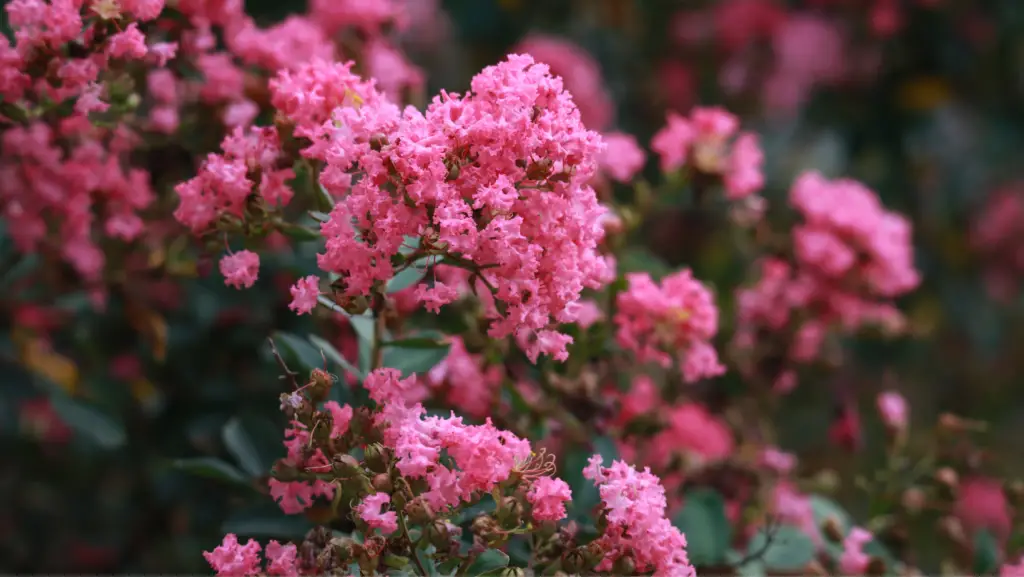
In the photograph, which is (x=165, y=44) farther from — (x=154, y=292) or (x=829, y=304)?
(x=829, y=304)

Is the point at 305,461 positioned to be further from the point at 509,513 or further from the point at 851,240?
the point at 851,240

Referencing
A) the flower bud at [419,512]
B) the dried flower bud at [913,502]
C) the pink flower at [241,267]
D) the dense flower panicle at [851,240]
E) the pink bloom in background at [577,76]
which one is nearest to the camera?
the flower bud at [419,512]

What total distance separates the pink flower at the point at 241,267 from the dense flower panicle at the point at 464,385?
0.23m

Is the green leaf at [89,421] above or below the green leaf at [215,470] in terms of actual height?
above

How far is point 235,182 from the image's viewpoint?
0.87 meters

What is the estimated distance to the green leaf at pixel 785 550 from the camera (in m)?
1.12

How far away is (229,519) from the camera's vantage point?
3.22ft

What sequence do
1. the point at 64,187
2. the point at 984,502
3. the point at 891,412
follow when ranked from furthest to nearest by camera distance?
1. the point at 984,502
2. the point at 891,412
3. the point at 64,187

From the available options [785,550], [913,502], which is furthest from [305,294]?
[913,502]

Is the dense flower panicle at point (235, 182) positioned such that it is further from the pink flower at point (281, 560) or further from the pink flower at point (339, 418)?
the pink flower at point (281, 560)

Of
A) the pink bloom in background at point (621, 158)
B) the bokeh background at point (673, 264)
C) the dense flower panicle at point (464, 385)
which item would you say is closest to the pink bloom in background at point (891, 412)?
the bokeh background at point (673, 264)

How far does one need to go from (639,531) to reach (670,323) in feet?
1.10

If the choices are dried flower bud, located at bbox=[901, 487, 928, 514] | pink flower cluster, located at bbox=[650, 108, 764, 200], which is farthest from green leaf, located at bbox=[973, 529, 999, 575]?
pink flower cluster, located at bbox=[650, 108, 764, 200]

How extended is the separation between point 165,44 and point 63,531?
33.2 inches
